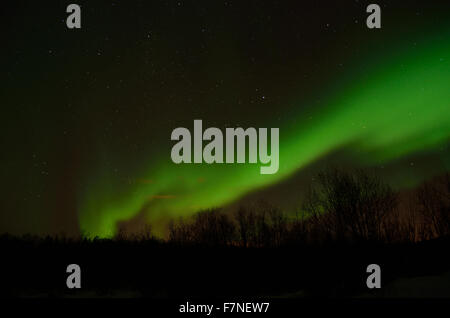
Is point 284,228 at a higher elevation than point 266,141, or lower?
lower

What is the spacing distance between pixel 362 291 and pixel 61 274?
34.1 feet

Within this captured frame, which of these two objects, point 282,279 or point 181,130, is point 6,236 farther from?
point 282,279

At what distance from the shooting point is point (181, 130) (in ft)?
42.1

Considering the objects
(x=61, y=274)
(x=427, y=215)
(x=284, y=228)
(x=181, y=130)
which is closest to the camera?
(x=61, y=274)

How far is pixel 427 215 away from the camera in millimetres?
29656

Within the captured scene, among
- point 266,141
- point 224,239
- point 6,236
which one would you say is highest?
point 266,141

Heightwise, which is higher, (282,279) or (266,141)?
(266,141)

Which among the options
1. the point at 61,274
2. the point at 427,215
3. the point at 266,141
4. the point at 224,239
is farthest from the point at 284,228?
the point at 61,274

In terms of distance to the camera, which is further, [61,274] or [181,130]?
[181,130]
